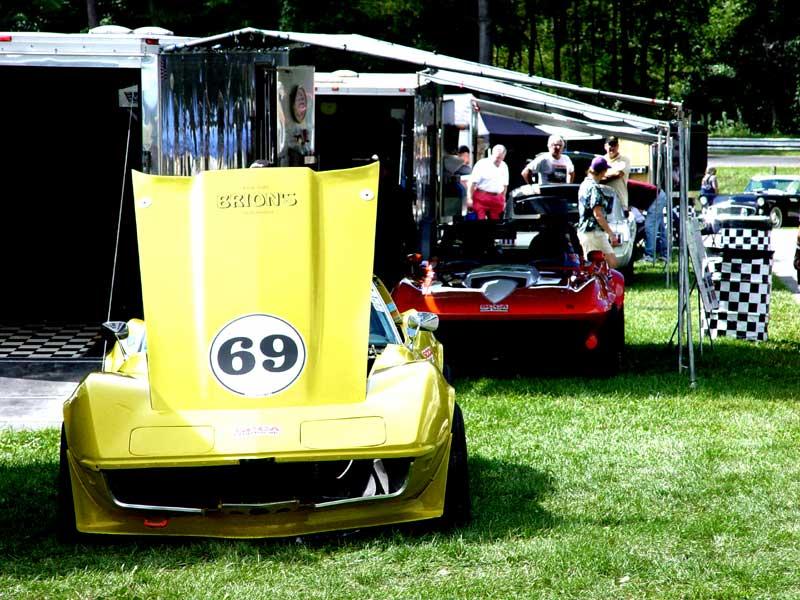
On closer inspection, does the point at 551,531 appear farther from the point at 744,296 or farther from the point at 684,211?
the point at 744,296

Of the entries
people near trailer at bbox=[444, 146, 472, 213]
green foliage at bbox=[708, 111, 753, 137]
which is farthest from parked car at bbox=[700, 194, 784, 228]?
green foliage at bbox=[708, 111, 753, 137]

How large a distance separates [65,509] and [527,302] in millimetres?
5000

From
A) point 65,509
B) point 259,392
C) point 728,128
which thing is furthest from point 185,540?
point 728,128

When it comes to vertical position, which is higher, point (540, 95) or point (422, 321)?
point (540, 95)

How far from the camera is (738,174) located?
43969mm

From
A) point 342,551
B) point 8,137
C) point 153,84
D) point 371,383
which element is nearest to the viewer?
point 342,551

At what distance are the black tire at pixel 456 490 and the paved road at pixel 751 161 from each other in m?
41.9

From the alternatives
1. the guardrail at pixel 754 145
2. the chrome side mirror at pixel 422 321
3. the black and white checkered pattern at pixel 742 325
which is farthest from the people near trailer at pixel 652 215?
the guardrail at pixel 754 145

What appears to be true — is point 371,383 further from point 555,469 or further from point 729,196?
point 729,196

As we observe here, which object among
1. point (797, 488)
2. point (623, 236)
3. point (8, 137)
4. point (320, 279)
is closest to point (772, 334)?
point (623, 236)

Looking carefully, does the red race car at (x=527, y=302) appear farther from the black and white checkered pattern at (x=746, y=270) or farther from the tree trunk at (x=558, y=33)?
the tree trunk at (x=558, y=33)

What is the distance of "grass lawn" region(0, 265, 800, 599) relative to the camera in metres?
4.91

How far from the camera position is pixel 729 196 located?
1192 inches

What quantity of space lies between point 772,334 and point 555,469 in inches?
264
